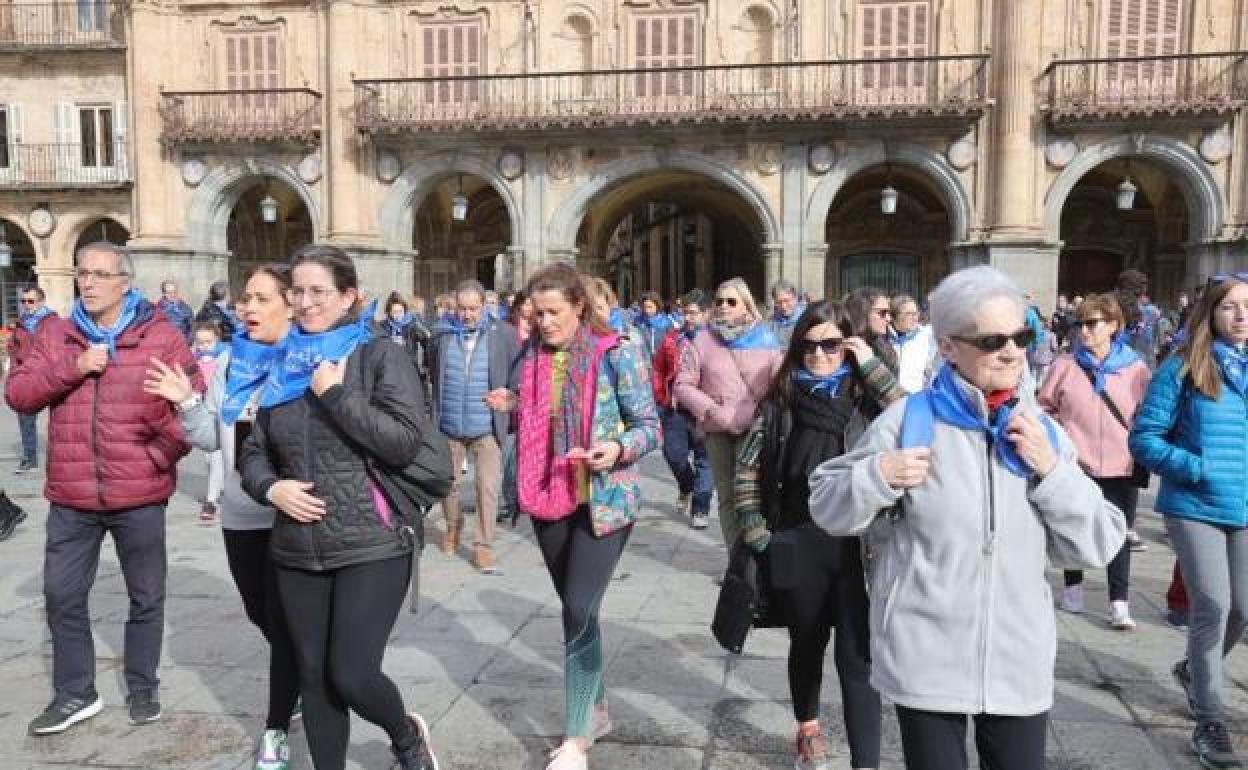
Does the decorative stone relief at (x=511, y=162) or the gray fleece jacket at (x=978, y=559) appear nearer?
the gray fleece jacket at (x=978, y=559)

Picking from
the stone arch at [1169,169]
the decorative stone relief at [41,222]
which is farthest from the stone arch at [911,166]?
the decorative stone relief at [41,222]

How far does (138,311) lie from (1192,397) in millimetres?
4239

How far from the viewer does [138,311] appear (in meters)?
4.04

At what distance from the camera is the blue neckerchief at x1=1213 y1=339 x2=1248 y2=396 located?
147 inches

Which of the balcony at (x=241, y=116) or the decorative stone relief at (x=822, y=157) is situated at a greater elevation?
the balcony at (x=241, y=116)

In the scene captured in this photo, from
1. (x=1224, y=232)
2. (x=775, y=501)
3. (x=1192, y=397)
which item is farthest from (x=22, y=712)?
(x=1224, y=232)

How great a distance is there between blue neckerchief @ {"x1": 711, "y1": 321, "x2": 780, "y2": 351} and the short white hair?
3.31 meters

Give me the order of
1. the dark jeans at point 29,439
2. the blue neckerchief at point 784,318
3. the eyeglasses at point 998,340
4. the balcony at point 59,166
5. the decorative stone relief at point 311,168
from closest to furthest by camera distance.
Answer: the eyeglasses at point 998,340
the blue neckerchief at point 784,318
the dark jeans at point 29,439
the decorative stone relief at point 311,168
the balcony at point 59,166

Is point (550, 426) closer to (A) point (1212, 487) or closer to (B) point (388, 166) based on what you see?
(A) point (1212, 487)

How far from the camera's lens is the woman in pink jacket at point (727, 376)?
552 cm

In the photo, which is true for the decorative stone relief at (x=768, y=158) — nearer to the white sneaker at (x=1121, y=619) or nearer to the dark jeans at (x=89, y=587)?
the white sneaker at (x=1121, y=619)

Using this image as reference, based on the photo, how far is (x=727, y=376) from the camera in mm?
5641

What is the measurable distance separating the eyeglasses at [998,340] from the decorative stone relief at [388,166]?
19.6 m

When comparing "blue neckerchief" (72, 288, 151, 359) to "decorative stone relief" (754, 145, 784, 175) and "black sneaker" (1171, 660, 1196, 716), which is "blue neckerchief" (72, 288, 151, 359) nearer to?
"black sneaker" (1171, 660, 1196, 716)
